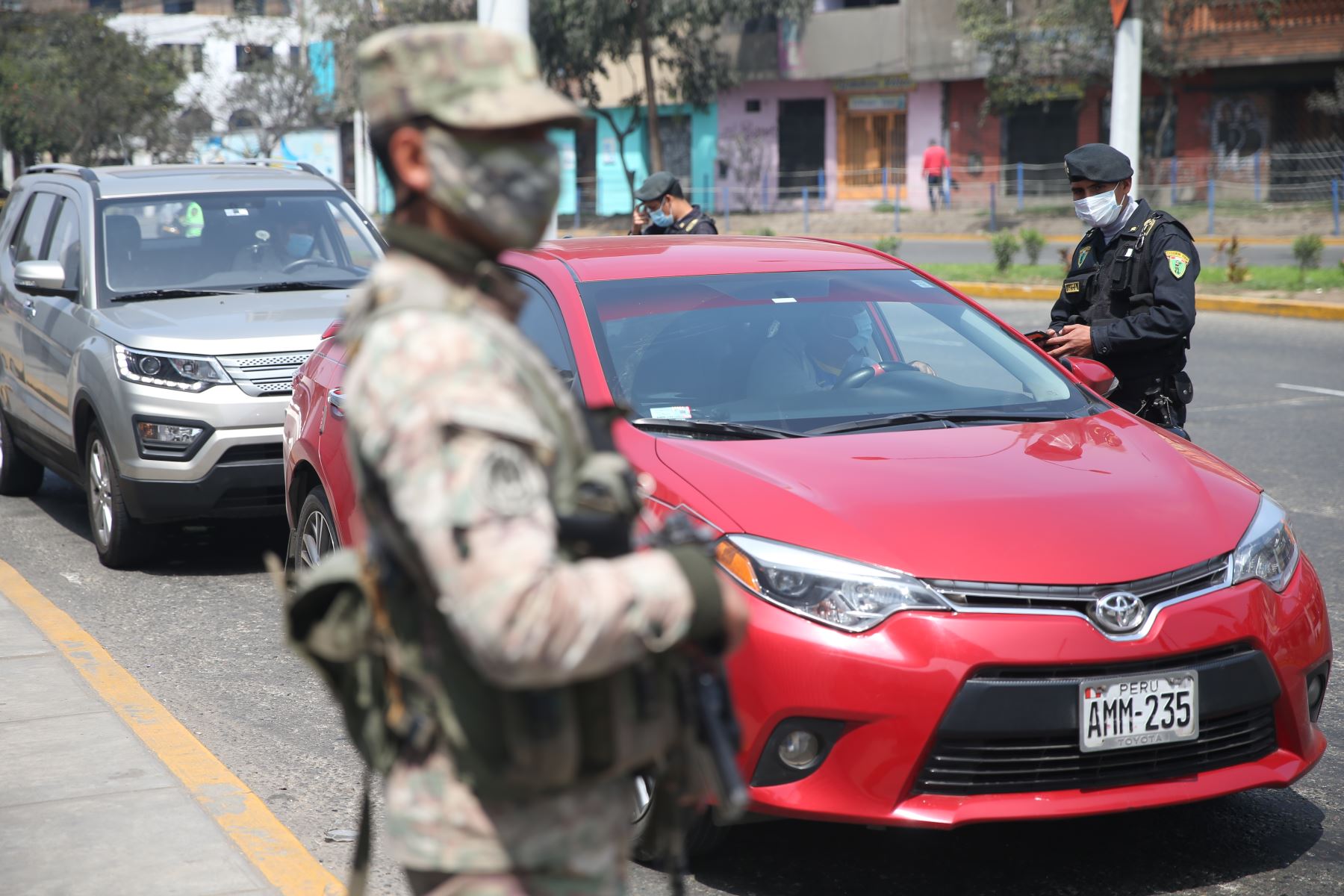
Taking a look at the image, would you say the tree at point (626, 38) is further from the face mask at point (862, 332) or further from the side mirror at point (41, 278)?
the face mask at point (862, 332)

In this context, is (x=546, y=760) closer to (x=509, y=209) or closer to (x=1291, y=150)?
(x=509, y=209)

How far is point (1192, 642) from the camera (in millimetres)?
3627

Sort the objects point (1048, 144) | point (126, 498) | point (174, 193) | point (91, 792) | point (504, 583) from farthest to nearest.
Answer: point (1048, 144), point (174, 193), point (126, 498), point (91, 792), point (504, 583)

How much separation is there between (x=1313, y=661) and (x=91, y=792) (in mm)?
3286

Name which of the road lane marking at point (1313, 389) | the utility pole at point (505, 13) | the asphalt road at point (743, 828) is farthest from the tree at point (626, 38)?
the asphalt road at point (743, 828)

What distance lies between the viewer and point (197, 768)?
14.9 feet

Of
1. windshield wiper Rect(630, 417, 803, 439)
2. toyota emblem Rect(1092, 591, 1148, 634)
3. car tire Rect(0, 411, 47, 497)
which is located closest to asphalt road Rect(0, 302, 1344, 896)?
car tire Rect(0, 411, 47, 497)

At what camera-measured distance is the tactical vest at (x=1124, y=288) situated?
6.05 m

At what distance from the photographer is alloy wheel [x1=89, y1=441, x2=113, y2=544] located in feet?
23.5

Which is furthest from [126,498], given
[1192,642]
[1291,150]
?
→ [1291,150]

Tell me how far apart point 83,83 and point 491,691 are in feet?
149

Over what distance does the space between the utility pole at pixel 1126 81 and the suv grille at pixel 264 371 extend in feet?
38.6

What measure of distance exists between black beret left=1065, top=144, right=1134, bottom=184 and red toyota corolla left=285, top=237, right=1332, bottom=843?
1825mm

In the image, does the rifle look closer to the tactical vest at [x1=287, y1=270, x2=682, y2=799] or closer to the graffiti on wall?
the tactical vest at [x1=287, y1=270, x2=682, y2=799]
